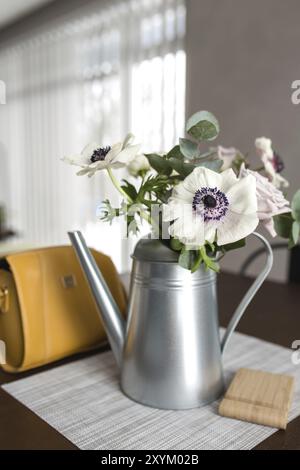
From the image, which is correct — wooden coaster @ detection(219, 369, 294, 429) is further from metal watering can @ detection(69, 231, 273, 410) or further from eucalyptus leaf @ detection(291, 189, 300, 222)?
eucalyptus leaf @ detection(291, 189, 300, 222)

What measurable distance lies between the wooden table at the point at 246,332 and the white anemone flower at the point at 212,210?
0.24m

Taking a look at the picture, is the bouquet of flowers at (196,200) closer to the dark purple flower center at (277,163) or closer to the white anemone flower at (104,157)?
the white anemone flower at (104,157)

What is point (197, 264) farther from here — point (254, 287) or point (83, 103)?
point (83, 103)

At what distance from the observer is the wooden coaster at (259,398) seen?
0.53 metres

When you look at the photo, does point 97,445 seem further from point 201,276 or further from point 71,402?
point 201,276

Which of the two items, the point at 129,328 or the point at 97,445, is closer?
the point at 97,445

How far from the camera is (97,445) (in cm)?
48

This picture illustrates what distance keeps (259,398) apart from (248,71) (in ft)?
6.59

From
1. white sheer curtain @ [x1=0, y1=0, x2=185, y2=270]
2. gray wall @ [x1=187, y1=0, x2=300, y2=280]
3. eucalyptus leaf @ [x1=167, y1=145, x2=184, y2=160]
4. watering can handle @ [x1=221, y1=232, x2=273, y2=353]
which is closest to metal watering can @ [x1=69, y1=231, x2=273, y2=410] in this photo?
watering can handle @ [x1=221, y1=232, x2=273, y2=353]

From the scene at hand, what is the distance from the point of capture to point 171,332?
0.55 metres

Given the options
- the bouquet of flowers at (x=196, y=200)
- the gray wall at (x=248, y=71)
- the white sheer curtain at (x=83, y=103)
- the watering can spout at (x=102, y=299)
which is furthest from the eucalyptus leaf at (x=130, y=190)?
the white sheer curtain at (x=83, y=103)

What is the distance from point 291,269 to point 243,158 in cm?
73

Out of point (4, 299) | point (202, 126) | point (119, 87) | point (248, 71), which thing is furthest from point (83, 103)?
point (202, 126)
